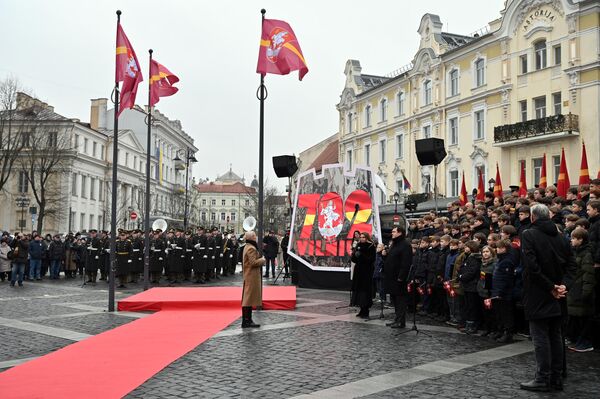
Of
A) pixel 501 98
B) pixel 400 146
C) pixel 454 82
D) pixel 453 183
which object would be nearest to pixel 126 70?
pixel 501 98

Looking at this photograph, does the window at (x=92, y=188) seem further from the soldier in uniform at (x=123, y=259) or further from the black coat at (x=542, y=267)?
the black coat at (x=542, y=267)

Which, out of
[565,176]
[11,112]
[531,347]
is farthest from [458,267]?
[11,112]

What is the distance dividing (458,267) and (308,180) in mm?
10223

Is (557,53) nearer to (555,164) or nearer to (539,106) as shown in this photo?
(539,106)

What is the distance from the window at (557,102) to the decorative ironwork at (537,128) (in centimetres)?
98

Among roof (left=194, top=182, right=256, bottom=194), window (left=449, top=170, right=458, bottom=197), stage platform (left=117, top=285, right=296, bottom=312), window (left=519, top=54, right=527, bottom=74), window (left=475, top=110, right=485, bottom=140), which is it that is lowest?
stage platform (left=117, top=285, right=296, bottom=312)

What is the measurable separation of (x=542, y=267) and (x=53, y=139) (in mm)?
52486

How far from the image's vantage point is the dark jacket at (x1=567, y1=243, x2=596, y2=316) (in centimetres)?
901

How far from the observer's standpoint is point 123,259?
21.9 meters

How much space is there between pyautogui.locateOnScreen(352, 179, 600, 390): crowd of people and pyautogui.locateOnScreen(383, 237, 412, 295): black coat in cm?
2

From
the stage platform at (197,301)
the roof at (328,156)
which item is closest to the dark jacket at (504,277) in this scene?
the stage platform at (197,301)

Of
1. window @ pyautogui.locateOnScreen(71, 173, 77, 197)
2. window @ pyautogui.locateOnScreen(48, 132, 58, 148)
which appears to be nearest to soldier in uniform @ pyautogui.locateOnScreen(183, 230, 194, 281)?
window @ pyautogui.locateOnScreen(48, 132, 58, 148)

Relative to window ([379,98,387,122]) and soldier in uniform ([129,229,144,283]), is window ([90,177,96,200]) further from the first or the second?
soldier in uniform ([129,229,144,283])

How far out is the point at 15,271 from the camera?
22250 mm
